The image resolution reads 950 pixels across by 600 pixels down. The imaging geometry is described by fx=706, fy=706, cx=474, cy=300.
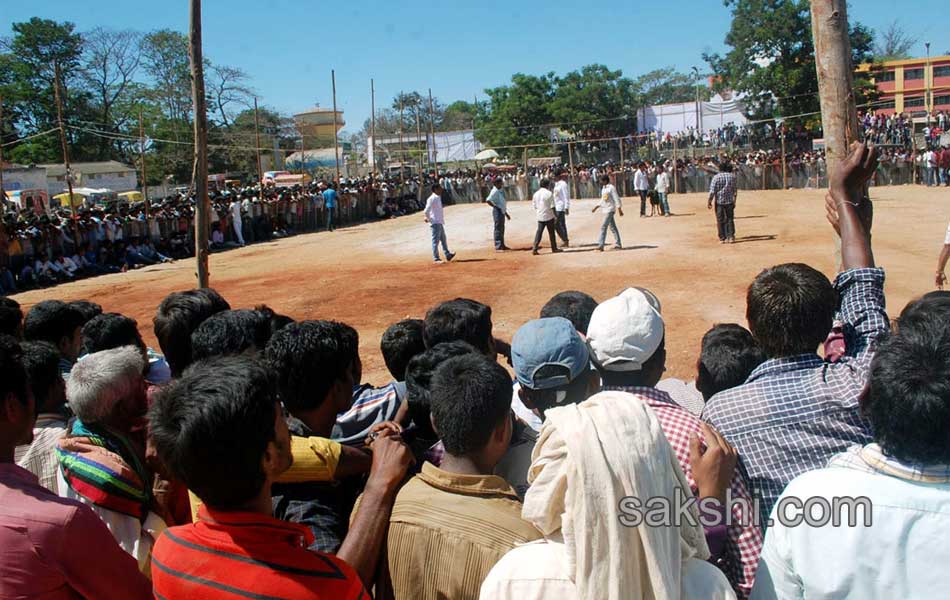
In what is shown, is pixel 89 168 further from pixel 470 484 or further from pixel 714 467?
pixel 714 467

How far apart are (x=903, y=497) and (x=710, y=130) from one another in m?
47.3

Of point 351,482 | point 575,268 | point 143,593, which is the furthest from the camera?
point 575,268

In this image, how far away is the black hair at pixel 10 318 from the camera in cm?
433

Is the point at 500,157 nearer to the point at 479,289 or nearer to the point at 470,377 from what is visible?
the point at 479,289

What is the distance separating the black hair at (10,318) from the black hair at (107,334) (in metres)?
0.87

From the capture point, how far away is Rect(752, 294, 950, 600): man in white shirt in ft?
4.97

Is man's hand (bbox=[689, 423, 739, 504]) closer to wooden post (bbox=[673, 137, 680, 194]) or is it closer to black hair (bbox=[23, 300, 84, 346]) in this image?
black hair (bbox=[23, 300, 84, 346])

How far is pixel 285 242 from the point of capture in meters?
22.4

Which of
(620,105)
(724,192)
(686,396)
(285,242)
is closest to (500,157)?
(620,105)

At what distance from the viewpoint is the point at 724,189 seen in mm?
14953

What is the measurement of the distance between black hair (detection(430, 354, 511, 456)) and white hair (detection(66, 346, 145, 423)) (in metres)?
1.27

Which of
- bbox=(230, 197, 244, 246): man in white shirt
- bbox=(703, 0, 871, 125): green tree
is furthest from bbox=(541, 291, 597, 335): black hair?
bbox=(703, 0, 871, 125): green tree

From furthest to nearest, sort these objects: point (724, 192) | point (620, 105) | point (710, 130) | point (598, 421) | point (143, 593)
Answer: point (620, 105)
point (710, 130)
point (724, 192)
point (143, 593)
point (598, 421)

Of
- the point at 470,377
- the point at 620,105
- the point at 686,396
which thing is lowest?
the point at 686,396
